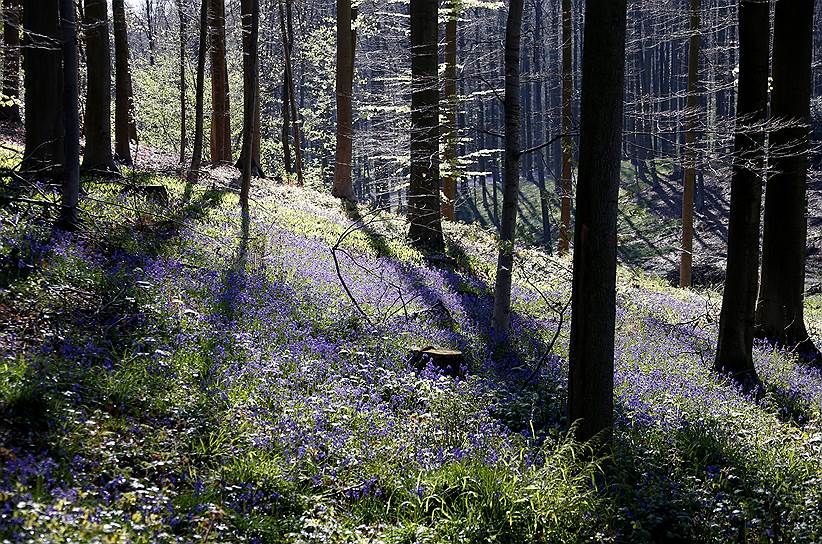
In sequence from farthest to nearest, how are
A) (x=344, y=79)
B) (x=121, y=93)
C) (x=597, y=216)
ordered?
(x=344, y=79)
(x=121, y=93)
(x=597, y=216)

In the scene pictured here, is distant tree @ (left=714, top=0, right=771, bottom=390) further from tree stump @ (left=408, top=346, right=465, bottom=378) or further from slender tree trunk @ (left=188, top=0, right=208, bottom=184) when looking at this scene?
slender tree trunk @ (left=188, top=0, right=208, bottom=184)

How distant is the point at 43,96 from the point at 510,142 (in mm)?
7884

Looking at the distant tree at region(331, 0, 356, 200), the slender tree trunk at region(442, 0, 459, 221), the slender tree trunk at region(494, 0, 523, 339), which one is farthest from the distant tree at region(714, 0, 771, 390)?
the distant tree at region(331, 0, 356, 200)

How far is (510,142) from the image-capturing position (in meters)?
9.52

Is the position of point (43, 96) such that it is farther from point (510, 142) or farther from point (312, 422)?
point (312, 422)

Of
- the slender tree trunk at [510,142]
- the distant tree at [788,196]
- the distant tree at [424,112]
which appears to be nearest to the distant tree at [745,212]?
the distant tree at [788,196]

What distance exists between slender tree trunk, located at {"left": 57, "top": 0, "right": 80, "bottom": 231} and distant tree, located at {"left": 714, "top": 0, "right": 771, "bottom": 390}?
9.36 m

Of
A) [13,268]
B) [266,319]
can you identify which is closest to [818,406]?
[266,319]

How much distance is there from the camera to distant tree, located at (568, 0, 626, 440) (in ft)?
20.5

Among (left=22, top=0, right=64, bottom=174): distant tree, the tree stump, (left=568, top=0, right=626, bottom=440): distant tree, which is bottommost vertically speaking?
the tree stump

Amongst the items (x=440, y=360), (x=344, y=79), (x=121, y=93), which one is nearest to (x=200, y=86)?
(x=121, y=93)

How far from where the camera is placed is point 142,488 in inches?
182

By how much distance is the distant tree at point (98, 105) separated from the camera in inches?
557

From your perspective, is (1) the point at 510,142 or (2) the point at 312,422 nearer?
(2) the point at 312,422
